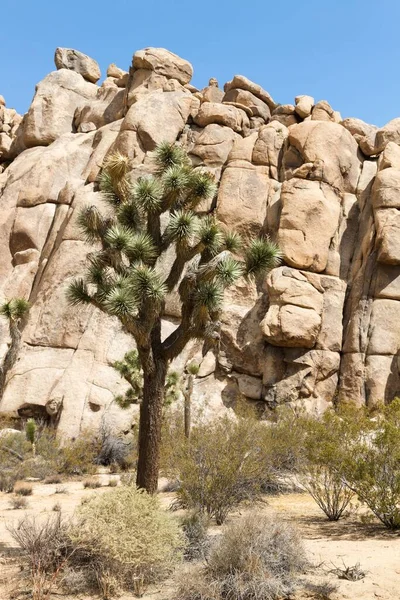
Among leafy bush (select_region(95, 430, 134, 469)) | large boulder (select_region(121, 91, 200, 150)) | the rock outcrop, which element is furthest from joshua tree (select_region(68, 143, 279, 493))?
large boulder (select_region(121, 91, 200, 150))

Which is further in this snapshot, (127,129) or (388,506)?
(127,129)

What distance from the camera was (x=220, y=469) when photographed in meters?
8.96

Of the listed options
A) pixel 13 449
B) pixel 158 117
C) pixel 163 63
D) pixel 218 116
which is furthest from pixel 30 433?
pixel 163 63

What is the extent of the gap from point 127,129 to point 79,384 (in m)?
12.5

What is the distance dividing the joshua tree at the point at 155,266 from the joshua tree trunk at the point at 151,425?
15mm

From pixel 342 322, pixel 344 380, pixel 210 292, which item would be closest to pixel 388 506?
pixel 210 292

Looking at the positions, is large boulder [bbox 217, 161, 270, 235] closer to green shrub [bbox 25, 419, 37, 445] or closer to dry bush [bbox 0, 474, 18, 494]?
green shrub [bbox 25, 419, 37, 445]

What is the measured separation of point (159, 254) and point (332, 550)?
5.21m

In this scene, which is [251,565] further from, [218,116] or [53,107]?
[53,107]

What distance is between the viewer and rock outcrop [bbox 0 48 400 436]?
68.9 feet

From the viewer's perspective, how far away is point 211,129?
27766 mm

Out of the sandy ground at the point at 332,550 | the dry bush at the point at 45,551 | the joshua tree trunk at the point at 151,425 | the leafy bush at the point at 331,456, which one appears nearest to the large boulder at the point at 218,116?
the sandy ground at the point at 332,550

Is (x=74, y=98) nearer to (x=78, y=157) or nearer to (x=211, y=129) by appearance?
(x=78, y=157)

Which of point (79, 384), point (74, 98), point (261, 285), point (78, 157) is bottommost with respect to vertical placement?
point (79, 384)
